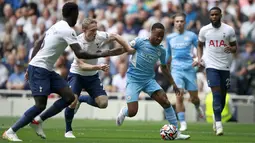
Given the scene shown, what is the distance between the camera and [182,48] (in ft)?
72.8

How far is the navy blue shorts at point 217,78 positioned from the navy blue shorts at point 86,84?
110 inches

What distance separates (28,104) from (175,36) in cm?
759

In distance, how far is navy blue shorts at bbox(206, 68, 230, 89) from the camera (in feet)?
63.3

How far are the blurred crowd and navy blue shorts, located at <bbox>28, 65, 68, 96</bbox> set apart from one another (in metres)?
10.1

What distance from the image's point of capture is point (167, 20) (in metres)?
29.5

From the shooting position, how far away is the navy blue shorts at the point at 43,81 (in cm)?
1549

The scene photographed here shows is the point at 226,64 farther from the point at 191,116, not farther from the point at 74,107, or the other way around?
the point at 191,116

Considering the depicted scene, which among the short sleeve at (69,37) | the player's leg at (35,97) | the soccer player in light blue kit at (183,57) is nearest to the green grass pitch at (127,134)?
the player's leg at (35,97)

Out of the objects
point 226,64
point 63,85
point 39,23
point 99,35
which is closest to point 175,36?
point 226,64

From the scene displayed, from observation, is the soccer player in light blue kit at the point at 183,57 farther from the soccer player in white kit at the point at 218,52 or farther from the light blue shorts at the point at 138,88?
the light blue shorts at the point at 138,88

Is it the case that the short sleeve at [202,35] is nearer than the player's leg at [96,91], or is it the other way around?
the player's leg at [96,91]

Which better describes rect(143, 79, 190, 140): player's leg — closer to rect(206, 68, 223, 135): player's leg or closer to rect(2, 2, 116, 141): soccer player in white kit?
rect(206, 68, 223, 135): player's leg

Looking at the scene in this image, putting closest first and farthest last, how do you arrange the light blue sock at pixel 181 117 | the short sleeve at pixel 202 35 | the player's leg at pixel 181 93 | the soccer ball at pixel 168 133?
the soccer ball at pixel 168 133
the short sleeve at pixel 202 35
the light blue sock at pixel 181 117
the player's leg at pixel 181 93

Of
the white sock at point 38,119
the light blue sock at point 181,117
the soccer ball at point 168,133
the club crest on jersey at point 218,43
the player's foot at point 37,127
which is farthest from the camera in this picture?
the light blue sock at point 181,117
